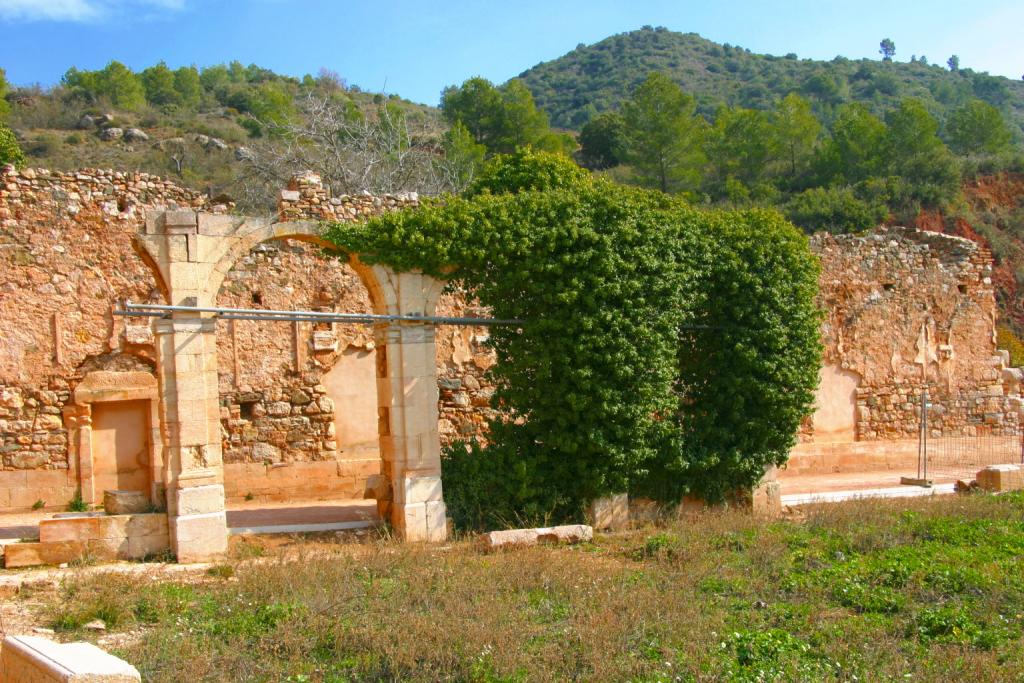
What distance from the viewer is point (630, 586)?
23.4ft

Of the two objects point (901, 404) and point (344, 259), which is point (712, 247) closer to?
point (344, 259)

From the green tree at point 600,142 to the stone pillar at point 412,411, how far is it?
30128 millimetres

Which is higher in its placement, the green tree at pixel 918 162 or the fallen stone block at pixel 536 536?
the green tree at pixel 918 162

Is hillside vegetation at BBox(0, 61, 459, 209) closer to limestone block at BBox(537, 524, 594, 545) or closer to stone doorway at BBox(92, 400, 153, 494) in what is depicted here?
stone doorway at BBox(92, 400, 153, 494)

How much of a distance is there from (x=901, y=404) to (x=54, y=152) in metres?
27.1

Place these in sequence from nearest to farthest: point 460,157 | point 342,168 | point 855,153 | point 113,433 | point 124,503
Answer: point 124,503 → point 113,433 → point 342,168 → point 460,157 → point 855,153

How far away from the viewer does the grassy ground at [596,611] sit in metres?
5.40

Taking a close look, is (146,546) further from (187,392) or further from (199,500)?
(187,392)

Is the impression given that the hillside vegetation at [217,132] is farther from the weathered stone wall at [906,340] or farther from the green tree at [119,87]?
the weathered stone wall at [906,340]

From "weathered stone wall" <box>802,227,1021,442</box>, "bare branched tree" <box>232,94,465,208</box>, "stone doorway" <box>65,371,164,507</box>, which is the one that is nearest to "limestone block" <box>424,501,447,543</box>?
"stone doorway" <box>65,371,164,507</box>

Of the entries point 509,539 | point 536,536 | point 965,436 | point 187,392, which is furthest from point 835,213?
point 187,392

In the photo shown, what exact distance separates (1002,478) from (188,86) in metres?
42.8

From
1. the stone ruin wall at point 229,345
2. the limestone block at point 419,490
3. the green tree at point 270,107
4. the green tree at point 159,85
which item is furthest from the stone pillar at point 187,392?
the green tree at point 159,85

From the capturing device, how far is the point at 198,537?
8828 mm
